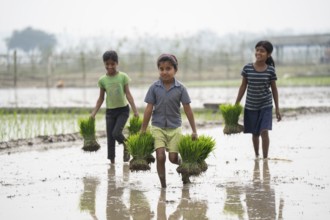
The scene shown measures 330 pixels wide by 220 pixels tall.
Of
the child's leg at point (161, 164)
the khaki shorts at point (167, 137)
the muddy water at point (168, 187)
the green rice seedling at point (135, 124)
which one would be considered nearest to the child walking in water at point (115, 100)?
the green rice seedling at point (135, 124)

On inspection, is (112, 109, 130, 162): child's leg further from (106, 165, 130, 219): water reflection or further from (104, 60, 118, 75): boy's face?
(106, 165, 130, 219): water reflection

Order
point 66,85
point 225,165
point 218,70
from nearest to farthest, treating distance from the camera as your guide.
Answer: point 225,165, point 66,85, point 218,70

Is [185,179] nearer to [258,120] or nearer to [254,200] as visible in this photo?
[254,200]

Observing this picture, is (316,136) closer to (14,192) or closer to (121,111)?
(121,111)

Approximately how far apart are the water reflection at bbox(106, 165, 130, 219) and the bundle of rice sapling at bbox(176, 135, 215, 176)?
72 cm

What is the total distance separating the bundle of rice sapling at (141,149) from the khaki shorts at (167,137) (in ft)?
0.30

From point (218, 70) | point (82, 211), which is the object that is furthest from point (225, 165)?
point (218, 70)

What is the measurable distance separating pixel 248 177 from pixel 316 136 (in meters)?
4.60

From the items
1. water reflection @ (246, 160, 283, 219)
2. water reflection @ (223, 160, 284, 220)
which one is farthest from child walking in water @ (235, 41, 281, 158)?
water reflection @ (223, 160, 284, 220)

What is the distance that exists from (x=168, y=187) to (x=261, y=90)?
8.14 ft

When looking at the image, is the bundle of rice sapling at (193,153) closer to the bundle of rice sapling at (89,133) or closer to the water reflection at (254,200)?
the water reflection at (254,200)

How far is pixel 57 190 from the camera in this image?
23.7 feet

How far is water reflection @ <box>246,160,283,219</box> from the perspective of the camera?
19.5 ft

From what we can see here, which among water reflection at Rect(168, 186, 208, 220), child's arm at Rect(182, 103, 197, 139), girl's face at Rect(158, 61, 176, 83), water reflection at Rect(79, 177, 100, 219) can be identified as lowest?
water reflection at Rect(79, 177, 100, 219)
